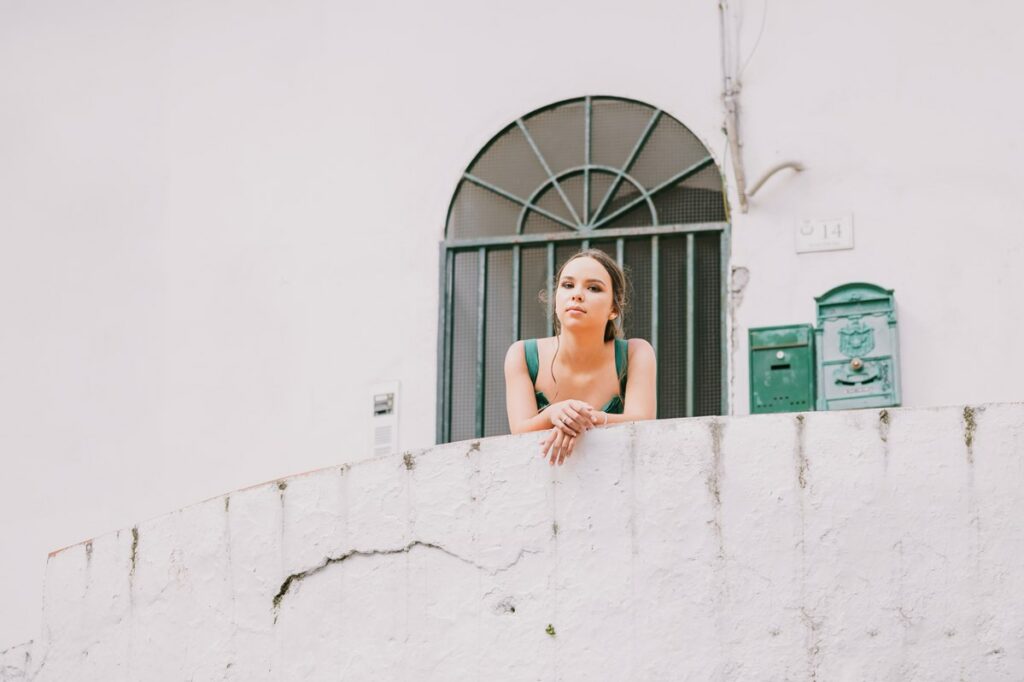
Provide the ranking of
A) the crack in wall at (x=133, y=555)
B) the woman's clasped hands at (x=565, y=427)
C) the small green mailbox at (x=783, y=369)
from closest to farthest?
the woman's clasped hands at (x=565, y=427) < the crack in wall at (x=133, y=555) < the small green mailbox at (x=783, y=369)

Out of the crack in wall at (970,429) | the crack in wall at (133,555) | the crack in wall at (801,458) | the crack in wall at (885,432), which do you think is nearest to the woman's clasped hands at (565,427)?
the crack in wall at (801,458)

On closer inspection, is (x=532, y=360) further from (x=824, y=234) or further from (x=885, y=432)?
(x=824, y=234)

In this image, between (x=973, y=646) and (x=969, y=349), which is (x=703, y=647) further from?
(x=969, y=349)

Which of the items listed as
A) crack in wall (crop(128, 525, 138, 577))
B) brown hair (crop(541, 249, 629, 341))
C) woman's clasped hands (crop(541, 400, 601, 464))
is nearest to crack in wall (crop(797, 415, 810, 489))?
woman's clasped hands (crop(541, 400, 601, 464))

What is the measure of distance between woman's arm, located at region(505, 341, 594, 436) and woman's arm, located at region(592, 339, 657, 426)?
178mm

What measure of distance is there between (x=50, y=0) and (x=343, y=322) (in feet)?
9.10

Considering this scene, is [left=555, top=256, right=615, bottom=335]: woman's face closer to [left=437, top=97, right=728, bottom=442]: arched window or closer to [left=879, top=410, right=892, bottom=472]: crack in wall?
[left=879, top=410, right=892, bottom=472]: crack in wall

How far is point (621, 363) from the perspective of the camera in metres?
4.84

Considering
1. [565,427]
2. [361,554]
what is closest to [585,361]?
[565,427]

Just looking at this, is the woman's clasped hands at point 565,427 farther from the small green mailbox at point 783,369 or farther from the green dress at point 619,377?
the small green mailbox at point 783,369

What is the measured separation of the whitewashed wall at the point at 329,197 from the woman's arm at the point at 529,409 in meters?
2.72

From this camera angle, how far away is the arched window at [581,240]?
298 inches

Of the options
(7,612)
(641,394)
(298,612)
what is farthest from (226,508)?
(7,612)

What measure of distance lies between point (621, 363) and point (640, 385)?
10cm
